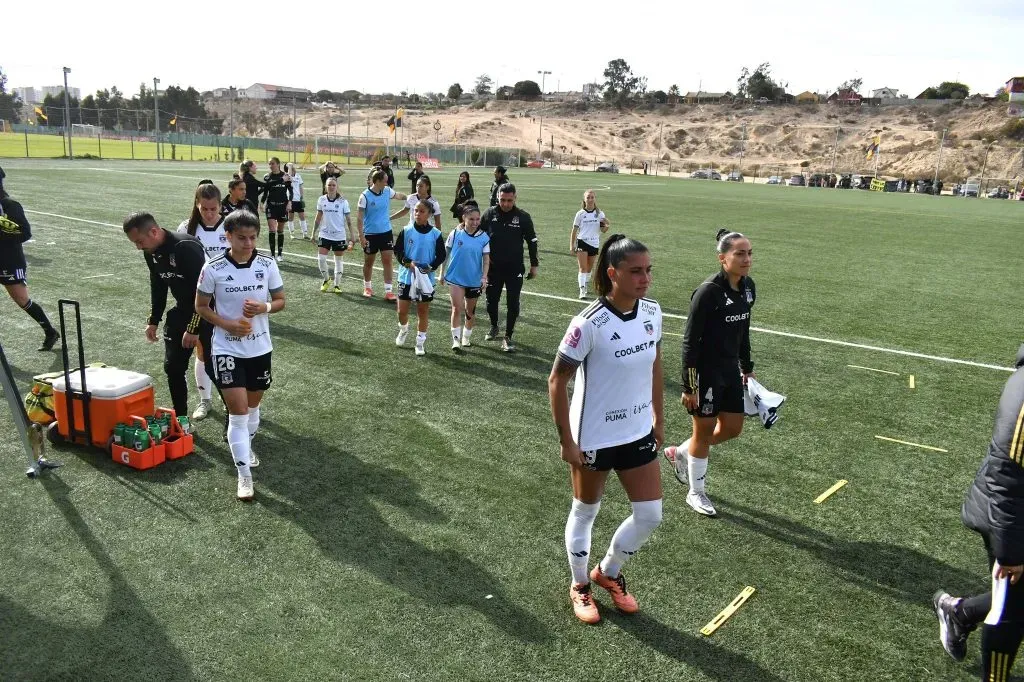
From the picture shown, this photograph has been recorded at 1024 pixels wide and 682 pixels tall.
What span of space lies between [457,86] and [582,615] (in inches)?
6917

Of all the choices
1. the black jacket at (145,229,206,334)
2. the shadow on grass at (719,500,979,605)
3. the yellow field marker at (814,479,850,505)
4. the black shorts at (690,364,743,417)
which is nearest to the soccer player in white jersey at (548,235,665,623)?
the black shorts at (690,364,743,417)

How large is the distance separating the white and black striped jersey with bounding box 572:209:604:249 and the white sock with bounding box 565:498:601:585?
10.1 meters

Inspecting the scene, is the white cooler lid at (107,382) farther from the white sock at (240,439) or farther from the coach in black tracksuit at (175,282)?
the white sock at (240,439)

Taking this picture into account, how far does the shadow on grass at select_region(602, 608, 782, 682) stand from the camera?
14.0 feet

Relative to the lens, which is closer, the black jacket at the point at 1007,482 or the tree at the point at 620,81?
the black jacket at the point at 1007,482

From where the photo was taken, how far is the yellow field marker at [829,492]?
21.4 feet

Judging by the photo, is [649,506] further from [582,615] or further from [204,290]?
[204,290]

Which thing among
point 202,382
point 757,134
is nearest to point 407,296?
point 202,382

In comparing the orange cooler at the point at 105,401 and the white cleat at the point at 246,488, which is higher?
the orange cooler at the point at 105,401

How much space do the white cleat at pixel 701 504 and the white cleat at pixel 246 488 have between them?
3708 millimetres

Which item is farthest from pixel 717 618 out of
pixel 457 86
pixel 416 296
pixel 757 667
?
pixel 457 86

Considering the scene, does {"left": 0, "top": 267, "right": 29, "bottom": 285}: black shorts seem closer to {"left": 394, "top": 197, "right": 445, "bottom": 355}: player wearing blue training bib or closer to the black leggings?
{"left": 394, "top": 197, "right": 445, "bottom": 355}: player wearing blue training bib

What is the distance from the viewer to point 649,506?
14.3 feet

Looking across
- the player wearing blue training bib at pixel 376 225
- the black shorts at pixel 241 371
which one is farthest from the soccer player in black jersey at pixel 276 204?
the black shorts at pixel 241 371
